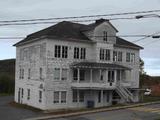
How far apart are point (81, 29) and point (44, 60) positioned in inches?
345

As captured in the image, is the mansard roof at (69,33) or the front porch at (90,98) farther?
the front porch at (90,98)

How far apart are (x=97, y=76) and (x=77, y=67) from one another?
179 inches

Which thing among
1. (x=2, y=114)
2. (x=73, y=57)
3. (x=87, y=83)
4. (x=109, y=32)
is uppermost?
(x=109, y=32)

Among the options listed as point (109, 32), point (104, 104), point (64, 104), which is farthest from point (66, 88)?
point (109, 32)

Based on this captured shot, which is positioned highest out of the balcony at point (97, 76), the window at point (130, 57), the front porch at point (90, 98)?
the window at point (130, 57)

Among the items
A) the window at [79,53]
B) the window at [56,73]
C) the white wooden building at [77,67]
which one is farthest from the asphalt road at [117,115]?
the window at [79,53]

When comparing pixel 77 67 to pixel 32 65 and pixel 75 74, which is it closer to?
pixel 75 74

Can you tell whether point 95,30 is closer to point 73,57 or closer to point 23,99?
point 73,57

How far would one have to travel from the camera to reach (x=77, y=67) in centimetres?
5125

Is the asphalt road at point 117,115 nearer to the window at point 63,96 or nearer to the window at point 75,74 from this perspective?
the window at point 63,96

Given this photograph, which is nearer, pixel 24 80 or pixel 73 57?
pixel 73 57

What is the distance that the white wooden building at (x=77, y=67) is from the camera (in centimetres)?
5044

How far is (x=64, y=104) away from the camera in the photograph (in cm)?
5078

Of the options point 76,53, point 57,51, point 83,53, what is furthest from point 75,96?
point 57,51
